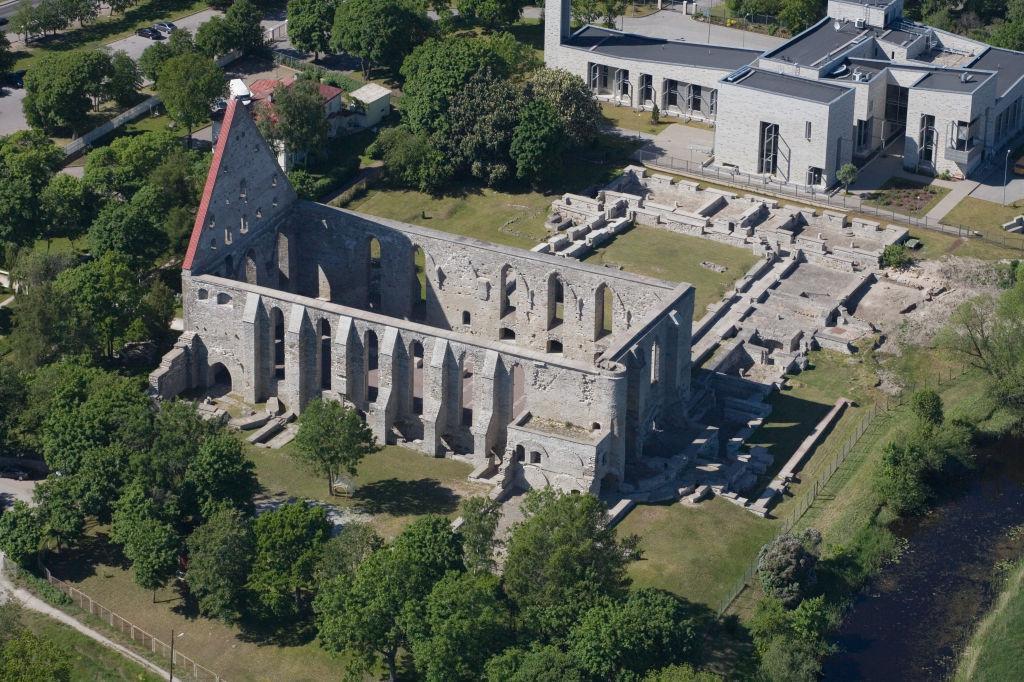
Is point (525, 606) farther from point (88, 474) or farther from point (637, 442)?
point (88, 474)

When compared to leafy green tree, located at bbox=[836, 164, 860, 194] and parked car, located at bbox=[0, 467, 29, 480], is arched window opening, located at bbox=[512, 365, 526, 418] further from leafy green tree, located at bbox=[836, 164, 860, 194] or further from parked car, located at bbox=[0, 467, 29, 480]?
leafy green tree, located at bbox=[836, 164, 860, 194]

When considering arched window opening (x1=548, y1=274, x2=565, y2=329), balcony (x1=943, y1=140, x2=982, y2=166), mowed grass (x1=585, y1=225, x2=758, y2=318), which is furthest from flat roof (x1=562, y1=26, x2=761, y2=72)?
arched window opening (x1=548, y1=274, x2=565, y2=329)

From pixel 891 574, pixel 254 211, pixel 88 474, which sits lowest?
pixel 891 574

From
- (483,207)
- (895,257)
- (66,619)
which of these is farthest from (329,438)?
(895,257)

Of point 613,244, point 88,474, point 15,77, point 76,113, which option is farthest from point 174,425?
point 15,77

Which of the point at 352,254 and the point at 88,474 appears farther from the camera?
the point at 352,254

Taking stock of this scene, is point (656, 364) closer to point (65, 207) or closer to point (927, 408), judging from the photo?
point (927, 408)

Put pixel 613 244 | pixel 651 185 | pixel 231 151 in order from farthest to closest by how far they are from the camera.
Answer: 1. pixel 651 185
2. pixel 613 244
3. pixel 231 151

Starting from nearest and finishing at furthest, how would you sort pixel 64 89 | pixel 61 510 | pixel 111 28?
pixel 61 510, pixel 64 89, pixel 111 28
